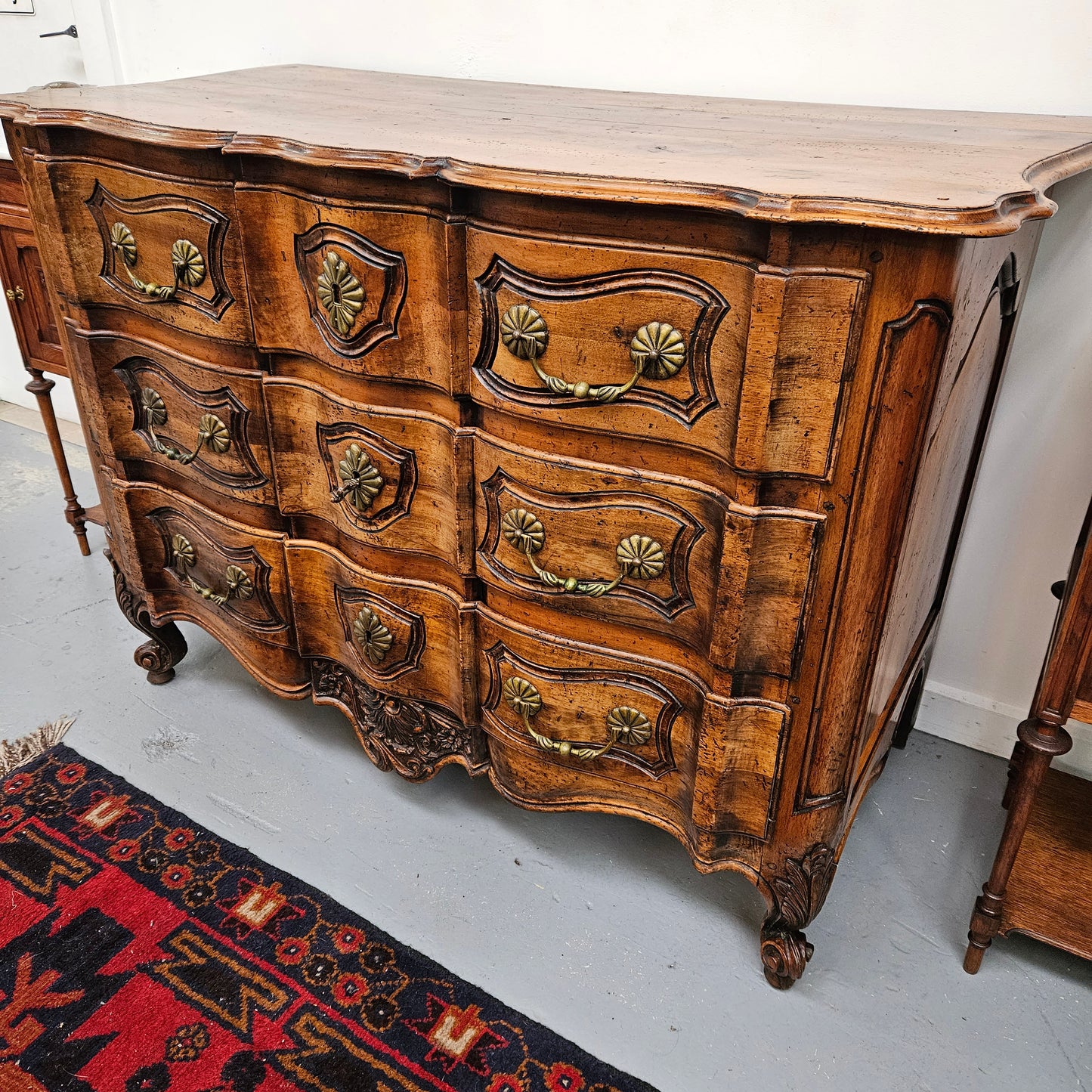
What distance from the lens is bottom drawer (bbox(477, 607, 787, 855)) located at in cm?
124

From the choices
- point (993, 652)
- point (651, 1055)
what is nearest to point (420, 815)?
point (651, 1055)

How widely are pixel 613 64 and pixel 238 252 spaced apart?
33.8 inches

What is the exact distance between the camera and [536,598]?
1.29 meters

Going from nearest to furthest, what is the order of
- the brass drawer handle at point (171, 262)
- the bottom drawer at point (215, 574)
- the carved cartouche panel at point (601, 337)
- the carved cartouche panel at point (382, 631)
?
the carved cartouche panel at point (601, 337)
the brass drawer handle at point (171, 262)
the carved cartouche panel at point (382, 631)
the bottom drawer at point (215, 574)

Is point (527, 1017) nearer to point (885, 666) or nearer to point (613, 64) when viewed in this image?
point (885, 666)

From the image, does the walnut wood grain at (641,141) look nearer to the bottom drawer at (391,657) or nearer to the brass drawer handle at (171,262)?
the brass drawer handle at (171,262)

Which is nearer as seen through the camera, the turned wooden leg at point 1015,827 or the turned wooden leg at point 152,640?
the turned wooden leg at point 1015,827

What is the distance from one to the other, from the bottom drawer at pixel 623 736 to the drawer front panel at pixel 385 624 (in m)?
0.06

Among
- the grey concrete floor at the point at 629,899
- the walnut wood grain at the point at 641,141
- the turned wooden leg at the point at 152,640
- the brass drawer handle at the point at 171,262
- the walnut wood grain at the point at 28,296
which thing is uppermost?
the walnut wood grain at the point at 641,141

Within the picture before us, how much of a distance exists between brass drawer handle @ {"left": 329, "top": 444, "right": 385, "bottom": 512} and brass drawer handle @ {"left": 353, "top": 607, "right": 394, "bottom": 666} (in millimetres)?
191

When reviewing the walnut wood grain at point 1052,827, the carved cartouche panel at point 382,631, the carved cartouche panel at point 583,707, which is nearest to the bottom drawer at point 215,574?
the carved cartouche panel at point 382,631

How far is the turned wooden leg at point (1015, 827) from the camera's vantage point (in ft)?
4.12

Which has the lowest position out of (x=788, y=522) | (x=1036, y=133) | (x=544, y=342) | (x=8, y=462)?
(x=8, y=462)

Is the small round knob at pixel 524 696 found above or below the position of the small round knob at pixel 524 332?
below
